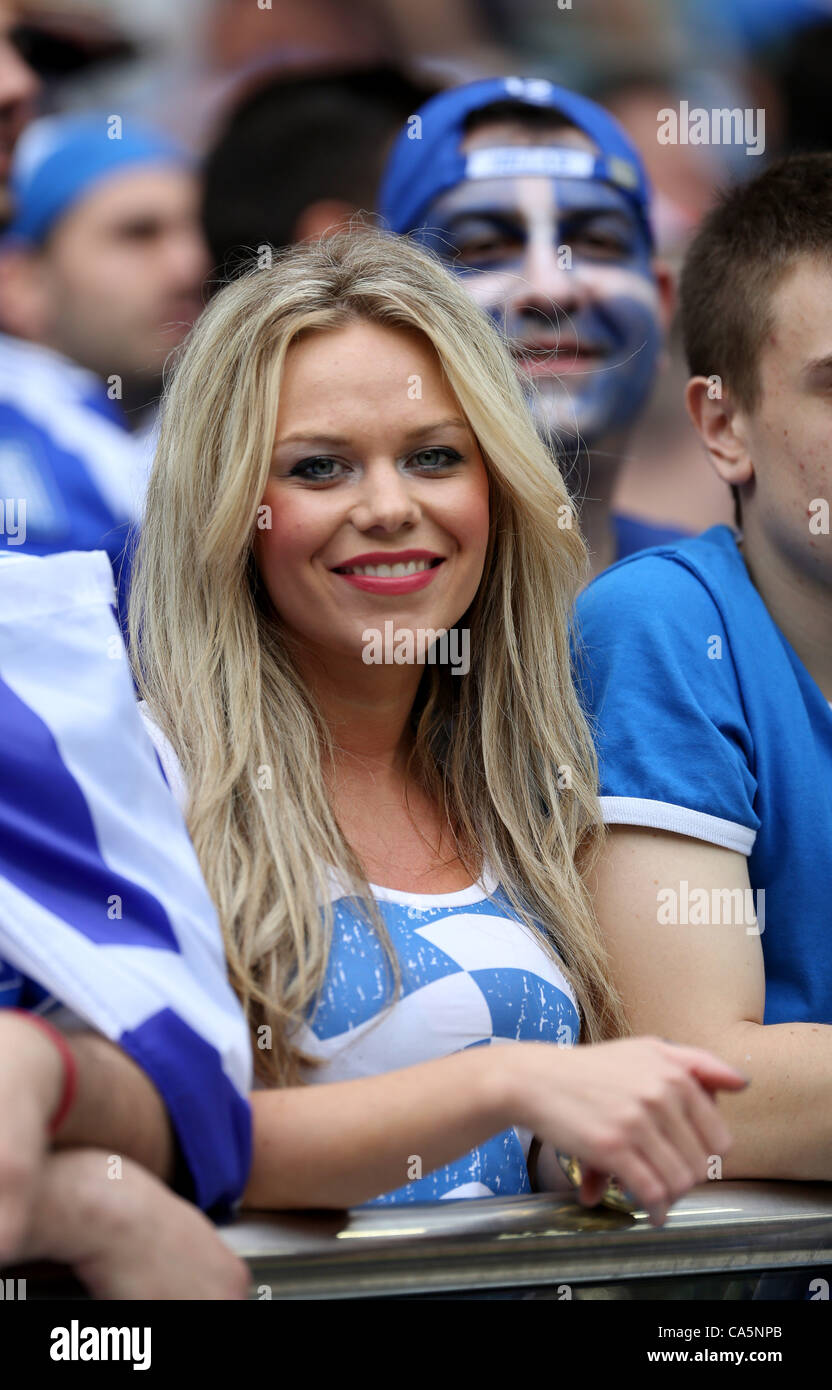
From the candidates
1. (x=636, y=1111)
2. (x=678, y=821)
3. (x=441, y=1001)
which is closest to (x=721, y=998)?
(x=678, y=821)

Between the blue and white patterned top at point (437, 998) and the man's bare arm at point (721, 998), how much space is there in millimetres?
104

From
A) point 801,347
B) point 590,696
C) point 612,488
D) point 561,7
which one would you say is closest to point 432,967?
point 590,696

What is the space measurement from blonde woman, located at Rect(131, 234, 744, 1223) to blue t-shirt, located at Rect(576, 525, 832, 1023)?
0.19 feet

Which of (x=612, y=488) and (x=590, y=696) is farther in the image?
(x=612, y=488)

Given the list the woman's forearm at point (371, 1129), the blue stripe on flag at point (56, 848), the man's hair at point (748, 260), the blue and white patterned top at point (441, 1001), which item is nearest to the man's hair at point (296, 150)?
the man's hair at point (748, 260)

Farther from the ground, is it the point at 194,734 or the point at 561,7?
the point at 561,7

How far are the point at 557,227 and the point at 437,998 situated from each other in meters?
1.59

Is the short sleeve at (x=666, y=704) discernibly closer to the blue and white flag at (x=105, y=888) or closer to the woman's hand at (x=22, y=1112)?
the blue and white flag at (x=105, y=888)

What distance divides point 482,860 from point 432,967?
0.21 meters

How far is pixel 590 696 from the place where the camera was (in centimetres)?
178

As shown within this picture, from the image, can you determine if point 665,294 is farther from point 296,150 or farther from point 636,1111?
point 636,1111

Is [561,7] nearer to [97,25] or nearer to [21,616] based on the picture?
[97,25]

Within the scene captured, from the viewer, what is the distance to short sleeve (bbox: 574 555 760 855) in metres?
1.62

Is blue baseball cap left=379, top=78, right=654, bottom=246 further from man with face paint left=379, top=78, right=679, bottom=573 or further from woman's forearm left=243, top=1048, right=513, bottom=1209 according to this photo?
woman's forearm left=243, top=1048, right=513, bottom=1209
